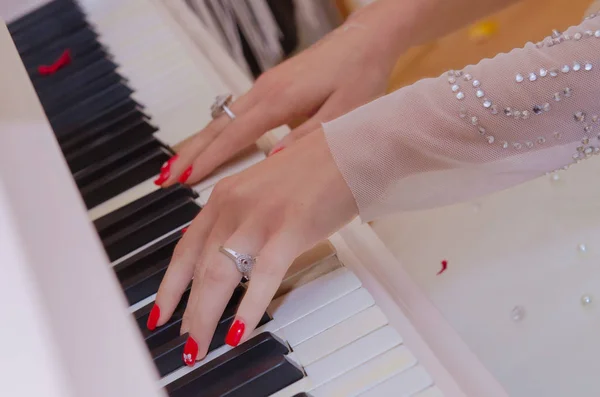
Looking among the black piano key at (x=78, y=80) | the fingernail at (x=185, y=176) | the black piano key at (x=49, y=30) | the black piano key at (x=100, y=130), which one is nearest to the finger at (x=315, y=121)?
the fingernail at (x=185, y=176)

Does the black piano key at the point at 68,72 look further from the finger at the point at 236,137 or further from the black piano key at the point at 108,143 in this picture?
the finger at the point at 236,137

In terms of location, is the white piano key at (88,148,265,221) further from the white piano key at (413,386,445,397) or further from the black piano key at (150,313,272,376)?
the white piano key at (413,386,445,397)

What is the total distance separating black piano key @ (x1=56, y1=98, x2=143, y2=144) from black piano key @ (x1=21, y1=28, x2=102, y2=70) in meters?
0.17

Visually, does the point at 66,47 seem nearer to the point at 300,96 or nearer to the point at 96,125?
the point at 96,125

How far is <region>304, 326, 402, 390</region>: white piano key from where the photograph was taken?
0.50 meters

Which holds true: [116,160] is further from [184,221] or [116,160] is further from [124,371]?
[124,371]

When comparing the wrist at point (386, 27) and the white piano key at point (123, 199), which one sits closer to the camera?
the white piano key at point (123, 199)

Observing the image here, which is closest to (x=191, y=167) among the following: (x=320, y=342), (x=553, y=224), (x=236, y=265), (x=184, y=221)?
(x=184, y=221)

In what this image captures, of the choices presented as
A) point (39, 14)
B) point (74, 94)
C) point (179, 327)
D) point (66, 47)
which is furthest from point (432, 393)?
point (39, 14)

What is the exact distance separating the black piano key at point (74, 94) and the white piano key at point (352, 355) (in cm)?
58

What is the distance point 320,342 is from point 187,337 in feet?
0.40

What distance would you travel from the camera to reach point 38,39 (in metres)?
1.03

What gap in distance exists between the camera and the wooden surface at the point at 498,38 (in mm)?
970

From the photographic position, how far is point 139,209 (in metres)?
0.72
